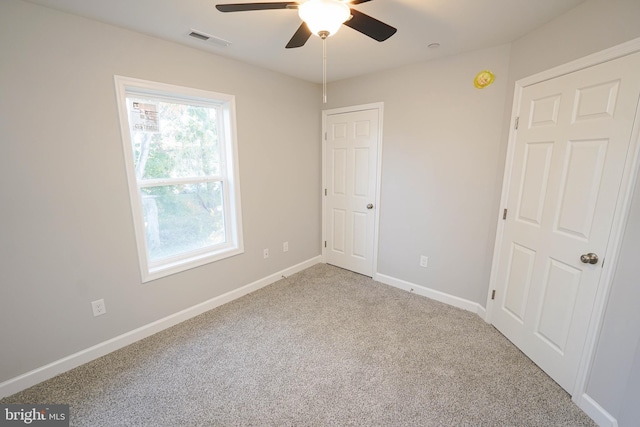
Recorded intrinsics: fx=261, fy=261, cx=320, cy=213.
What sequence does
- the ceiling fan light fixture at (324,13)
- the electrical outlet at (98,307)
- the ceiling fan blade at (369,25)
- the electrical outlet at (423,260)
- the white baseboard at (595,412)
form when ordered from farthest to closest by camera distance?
the electrical outlet at (423,260) < the electrical outlet at (98,307) < the white baseboard at (595,412) < the ceiling fan blade at (369,25) < the ceiling fan light fixture at (324,13)

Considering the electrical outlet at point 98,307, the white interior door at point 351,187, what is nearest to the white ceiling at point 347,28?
the white interior door at point 351,187

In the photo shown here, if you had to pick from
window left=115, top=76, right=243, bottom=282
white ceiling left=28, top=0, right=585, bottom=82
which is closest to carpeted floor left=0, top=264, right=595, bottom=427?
window left=115, top=76, right=243, bottom=282

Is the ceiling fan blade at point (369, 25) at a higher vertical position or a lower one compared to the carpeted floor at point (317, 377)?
higher

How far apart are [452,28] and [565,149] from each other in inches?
45.1

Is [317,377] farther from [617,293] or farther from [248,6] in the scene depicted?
[248,6]

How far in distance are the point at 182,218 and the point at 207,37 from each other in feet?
5.15

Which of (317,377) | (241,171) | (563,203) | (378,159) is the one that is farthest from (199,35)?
(563,203)

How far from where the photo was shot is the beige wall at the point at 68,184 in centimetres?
159

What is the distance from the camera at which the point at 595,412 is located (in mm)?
1514

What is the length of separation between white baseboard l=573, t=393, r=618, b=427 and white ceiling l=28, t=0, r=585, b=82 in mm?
2377

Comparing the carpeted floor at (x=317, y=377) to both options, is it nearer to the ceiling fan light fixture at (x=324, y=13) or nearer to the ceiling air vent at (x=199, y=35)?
the ceiling fan light fixture at (x=324, y=13)

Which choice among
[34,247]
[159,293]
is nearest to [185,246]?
[159,293]

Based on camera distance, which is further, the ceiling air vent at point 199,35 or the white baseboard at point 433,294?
the white baseboard at point 433,294

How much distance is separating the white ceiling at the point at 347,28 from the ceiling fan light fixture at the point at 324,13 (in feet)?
1.54
